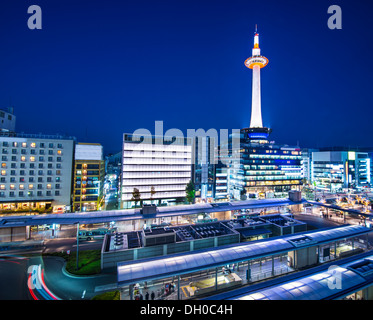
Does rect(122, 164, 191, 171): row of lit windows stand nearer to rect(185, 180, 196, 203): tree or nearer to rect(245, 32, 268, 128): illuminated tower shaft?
rect(185, 180, 196, 203): tree

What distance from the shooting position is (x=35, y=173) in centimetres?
5003

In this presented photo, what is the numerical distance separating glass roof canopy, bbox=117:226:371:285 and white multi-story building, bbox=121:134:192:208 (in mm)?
38768

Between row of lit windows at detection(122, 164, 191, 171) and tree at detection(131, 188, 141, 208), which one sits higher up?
row of lit windows at detection(122, 164, 191, 171)

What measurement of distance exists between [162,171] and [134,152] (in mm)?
10188

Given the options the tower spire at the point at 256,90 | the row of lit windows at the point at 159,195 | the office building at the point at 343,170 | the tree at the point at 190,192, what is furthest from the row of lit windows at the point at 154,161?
the office building at the point at 343,170

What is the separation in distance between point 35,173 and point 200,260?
50.5 metres

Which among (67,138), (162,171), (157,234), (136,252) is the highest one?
(67,138)

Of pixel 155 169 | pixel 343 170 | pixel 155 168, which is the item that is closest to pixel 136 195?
pixel 155 169

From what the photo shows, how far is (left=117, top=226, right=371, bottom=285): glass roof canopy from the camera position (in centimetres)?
1634

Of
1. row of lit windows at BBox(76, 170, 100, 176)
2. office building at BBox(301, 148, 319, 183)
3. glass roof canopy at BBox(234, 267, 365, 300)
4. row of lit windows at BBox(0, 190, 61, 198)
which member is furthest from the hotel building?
row of lit windows at BBox(0, 190, 61, 198)

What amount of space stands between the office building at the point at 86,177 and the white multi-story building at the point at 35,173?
5.58 feet
